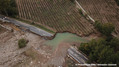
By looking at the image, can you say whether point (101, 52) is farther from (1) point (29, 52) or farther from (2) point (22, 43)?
(2) point (22, 43)

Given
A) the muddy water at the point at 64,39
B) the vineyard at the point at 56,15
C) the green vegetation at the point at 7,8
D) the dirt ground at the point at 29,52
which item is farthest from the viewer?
the vineyard at the point at 56,15

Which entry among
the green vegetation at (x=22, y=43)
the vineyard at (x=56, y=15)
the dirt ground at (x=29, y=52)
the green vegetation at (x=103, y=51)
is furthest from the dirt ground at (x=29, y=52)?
the vineyard at (x=56, y=15)

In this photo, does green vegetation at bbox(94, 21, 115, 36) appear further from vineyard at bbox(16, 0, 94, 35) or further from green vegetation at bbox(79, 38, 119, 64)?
green vegetation at bbox(79, 38, 119, 64)

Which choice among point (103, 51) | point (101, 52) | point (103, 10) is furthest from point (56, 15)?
point (103, 51)

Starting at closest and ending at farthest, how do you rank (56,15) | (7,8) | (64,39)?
(64,39) < (7,8) < (56,15)

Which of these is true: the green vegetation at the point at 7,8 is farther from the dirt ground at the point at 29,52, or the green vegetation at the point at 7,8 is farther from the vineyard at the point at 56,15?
the dirt ground at the point at 29,52
